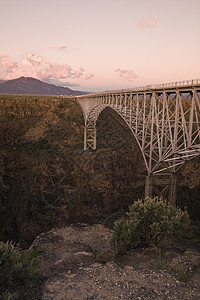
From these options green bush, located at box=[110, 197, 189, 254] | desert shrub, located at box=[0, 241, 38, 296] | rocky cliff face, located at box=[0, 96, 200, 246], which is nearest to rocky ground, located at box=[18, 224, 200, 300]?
green bush, located at box=[110, 197, 189, 254]

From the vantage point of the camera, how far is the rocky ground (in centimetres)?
1304

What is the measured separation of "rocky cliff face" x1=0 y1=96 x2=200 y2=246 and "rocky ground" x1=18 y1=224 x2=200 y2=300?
1393cm

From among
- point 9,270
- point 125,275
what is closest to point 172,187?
point 125,275

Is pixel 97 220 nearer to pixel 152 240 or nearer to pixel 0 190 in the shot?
pixel 152 240

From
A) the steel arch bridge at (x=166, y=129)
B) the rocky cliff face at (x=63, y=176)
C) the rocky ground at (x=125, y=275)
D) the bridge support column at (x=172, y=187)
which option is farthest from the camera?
the rocky cliff face at (x=63, y=176)

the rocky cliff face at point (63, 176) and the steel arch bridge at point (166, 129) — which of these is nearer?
the steel arch bridge at point (166, 129)

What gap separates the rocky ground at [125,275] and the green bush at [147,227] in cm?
77

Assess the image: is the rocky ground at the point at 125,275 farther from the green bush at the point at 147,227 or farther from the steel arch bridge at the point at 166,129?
the steel arch bridge at the point at 166,129

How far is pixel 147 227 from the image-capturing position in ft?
59.2

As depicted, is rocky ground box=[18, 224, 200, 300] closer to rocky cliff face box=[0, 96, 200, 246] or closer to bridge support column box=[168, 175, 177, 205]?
bridge support column box=[168, 175, 177, 205]

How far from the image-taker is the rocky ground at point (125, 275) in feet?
42.8

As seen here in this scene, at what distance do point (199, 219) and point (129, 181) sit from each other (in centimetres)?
1396

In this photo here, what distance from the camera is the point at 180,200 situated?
122 ft

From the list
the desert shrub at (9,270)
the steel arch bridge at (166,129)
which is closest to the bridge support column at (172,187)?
the steel arch bridge at (166,129)
